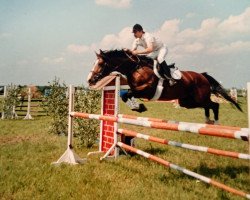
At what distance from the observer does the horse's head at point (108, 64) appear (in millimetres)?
6359

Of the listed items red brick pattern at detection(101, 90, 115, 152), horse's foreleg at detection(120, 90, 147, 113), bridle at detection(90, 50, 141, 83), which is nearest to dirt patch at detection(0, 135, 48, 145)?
red brick pattern at detection(101, 90, 115, 152)

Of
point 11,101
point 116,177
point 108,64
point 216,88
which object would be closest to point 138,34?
point 108,64

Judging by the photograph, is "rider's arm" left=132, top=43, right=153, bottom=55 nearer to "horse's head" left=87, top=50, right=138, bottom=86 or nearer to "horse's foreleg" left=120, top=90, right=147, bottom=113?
"horse's head" left=87, top=50, right=138, bottom=86

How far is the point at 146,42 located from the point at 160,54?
404 mm

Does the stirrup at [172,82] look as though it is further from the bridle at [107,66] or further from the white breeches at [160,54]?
the bridle at [107,66]

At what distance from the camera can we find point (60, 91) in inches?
433

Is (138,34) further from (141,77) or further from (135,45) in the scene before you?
(141,77)

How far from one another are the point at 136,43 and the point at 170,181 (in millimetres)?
3301

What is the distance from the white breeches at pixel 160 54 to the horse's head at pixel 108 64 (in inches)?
20.8

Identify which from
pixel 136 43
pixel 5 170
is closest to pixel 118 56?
pixel 136 43

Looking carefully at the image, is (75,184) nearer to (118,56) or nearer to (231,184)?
(231,184)

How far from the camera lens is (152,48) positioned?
21.2 feet

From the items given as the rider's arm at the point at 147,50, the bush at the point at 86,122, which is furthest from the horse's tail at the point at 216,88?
the bush at the point at 86,122

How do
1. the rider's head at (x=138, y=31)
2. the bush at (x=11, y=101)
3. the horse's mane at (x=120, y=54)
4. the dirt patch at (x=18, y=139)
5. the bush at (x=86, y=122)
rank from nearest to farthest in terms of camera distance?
the rider's head at (x=138, y=31)
the horse's mane at (x=120, y=54)
the bush at (x=86, y=122)
the dirt patch at (x=18, y=139)
the bush at (x=11, y=101)
